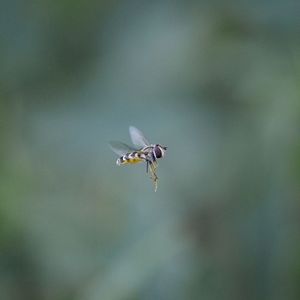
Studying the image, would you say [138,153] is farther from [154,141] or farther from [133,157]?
[154,141]

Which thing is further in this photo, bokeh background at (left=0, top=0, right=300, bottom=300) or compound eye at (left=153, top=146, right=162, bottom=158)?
bokeh background at (left=0, top=0, right=300, bottom=300)

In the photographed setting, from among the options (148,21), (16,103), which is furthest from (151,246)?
(148,21)

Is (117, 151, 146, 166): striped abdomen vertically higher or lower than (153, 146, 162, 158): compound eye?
lower

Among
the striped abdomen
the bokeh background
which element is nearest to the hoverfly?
the striped abdomen

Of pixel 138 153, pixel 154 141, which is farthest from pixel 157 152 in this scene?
pixel 154 141

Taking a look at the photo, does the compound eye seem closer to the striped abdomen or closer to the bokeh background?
the striped abdomen

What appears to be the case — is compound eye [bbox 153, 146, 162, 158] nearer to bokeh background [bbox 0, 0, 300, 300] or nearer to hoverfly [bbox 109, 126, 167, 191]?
hoverfly [bbox 109, 126, 167, 191]

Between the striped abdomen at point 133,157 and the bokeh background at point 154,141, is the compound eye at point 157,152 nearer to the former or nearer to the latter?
the striped abdomen at point 133,157

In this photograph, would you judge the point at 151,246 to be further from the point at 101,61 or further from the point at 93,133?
the point at 101,61
